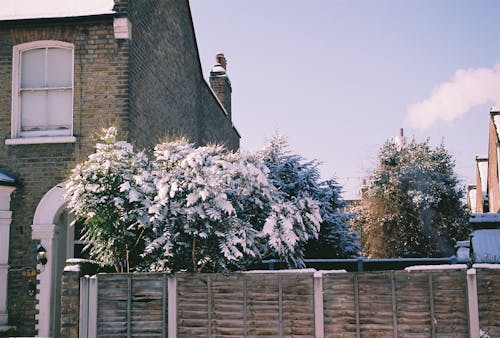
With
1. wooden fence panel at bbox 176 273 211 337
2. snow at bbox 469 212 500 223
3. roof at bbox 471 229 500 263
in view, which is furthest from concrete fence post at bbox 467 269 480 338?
snow at bbox 469 212 500 223

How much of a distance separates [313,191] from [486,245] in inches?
266

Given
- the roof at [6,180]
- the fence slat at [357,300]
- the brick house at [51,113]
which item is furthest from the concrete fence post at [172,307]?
the roof at [6,180]

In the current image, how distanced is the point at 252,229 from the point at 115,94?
4.69 metres

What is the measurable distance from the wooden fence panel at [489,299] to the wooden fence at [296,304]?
0.05 ft

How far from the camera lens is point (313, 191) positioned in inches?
738

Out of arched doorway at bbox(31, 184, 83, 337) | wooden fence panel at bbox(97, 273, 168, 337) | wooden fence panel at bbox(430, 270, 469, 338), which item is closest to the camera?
wooden fence panel at bbox(430, 270, 469, 338)

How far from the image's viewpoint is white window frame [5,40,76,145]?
1290cm

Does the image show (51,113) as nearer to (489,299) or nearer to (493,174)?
(489,299)

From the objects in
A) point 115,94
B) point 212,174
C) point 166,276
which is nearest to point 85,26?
point 115,94

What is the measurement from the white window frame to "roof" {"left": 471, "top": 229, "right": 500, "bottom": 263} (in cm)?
856

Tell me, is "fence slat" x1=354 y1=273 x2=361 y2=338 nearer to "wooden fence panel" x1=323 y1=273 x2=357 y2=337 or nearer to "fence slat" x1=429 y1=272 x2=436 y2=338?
"wooden fence panel" x1=323 y1=273 x2=357 y2=337

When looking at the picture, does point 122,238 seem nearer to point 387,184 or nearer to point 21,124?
point 21,124

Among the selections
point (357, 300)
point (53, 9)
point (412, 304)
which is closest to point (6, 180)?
point (53, 9)

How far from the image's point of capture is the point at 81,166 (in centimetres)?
1041
